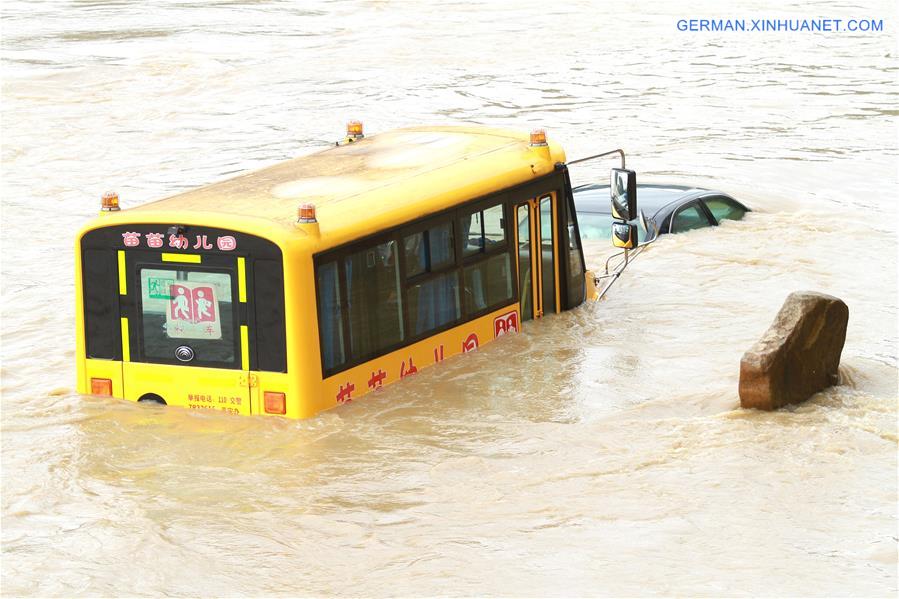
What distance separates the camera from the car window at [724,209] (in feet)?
60.4

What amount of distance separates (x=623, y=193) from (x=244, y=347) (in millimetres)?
3683

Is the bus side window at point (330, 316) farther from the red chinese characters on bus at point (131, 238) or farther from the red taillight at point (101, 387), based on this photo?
the red taillight at point (101, 387)

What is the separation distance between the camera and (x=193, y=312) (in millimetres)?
11305

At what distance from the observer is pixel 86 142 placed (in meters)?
26.9

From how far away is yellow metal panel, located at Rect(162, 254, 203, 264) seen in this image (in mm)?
11180

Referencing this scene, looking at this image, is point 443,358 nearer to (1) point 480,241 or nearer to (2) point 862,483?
(1) point 480,241

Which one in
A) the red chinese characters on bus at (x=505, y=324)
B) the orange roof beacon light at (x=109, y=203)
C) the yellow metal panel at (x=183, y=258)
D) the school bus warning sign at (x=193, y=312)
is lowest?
the red chinese characters on bus at (x=505, y=324)

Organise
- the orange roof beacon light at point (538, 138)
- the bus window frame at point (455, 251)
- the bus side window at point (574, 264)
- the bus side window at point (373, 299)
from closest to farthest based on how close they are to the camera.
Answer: the bus window frame at point (455, 251)
the bus side window at point (373, 299)
the orange roof beacon light at point (538, 138)
the bus side window at point (574, 264)

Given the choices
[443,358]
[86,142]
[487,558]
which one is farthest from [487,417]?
[86,142]

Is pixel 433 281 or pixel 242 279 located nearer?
pixel 242 279

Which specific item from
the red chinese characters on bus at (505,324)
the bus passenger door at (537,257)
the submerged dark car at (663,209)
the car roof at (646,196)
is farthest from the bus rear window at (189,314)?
the car roof at (646,196)

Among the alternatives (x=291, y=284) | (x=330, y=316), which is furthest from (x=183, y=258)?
(x=330, y=316)

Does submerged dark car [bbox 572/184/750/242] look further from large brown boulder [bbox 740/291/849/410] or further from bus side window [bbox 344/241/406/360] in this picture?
bus side window [bbox 344/241/406/360]

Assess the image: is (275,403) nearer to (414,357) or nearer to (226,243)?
(226,243)
